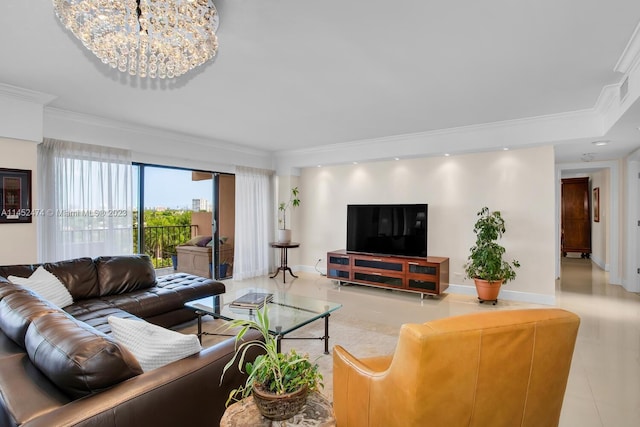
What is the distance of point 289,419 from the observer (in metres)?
1.21

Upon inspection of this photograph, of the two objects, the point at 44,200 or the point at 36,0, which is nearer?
the point at 36,0

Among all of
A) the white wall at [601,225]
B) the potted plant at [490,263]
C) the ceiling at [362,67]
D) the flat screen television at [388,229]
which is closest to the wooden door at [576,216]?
the white wall at [601,225]

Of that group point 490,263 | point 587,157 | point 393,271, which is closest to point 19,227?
point 393,271

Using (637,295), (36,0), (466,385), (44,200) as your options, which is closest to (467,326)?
(466,385)

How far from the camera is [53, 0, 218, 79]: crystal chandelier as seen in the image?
187 cm

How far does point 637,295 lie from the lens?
5.18m

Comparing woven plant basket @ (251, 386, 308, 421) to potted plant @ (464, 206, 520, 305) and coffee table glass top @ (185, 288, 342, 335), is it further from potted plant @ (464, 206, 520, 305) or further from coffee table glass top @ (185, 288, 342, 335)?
potted plant @ (464, 206, 520, 305)

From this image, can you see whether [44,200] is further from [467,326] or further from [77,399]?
[467,326]

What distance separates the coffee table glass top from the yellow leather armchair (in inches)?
56.7

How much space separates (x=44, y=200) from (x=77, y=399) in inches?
152

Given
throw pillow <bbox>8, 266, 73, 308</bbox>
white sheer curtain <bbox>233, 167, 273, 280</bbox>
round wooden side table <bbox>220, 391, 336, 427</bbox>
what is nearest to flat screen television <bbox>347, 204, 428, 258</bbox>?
white sheer curtain <bbox>233, 167, 273, 280</bbox>

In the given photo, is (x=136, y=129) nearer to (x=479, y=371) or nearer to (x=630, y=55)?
(x=479, y=371)

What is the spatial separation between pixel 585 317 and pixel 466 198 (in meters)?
2.19

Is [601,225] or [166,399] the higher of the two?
[601,225]
